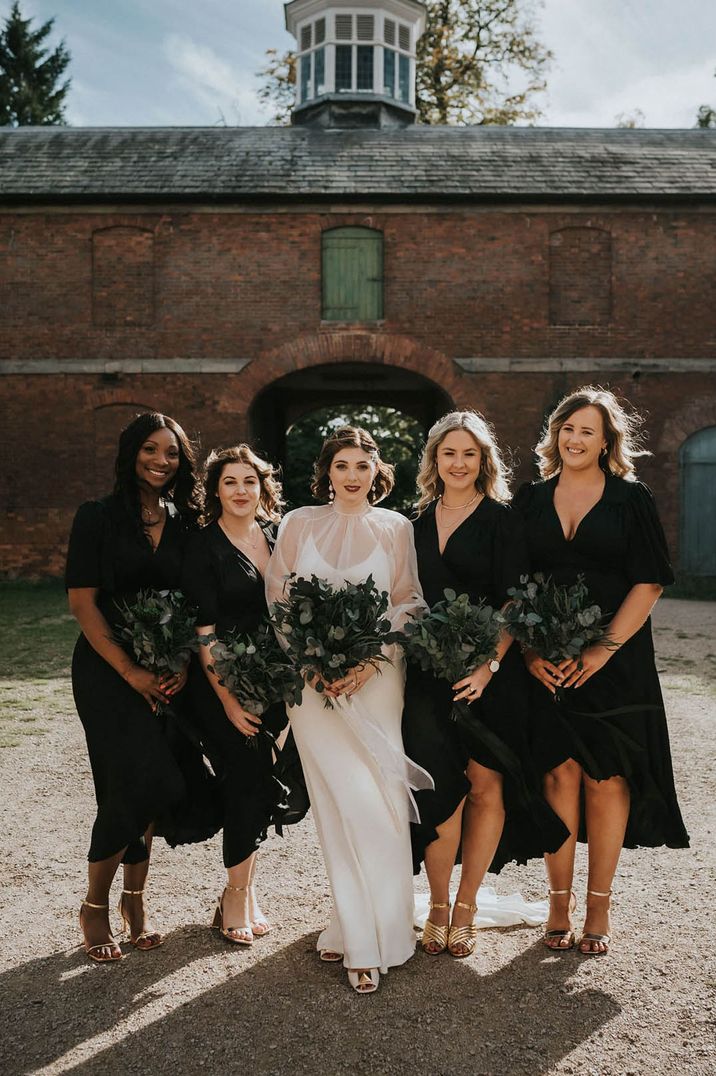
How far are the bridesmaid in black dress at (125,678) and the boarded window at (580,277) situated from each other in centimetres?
1478

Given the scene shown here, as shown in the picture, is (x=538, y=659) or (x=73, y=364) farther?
(x=73, y=364)

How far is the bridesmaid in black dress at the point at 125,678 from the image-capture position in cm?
363

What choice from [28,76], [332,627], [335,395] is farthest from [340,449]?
[28,76]

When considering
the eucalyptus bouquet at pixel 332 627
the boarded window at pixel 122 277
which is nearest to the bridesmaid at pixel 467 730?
the eucalyptus bouquet at pixel 332 627

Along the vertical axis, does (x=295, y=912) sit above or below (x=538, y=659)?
below

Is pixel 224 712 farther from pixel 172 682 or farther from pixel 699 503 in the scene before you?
pixel 699 503

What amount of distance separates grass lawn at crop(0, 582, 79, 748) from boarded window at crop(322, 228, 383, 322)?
7.50 metres

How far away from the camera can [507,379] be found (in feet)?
56.8

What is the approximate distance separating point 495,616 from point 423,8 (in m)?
23.6

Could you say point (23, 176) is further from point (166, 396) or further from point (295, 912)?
point (295, 912)

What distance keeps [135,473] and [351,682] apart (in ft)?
4.24

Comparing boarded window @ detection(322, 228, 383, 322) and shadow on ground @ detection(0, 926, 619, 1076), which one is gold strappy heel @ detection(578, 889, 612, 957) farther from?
boarded window @ detection(322, 228, 383, 322)

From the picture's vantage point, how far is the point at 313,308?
1734cm

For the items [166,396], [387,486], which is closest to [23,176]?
[166,396]
